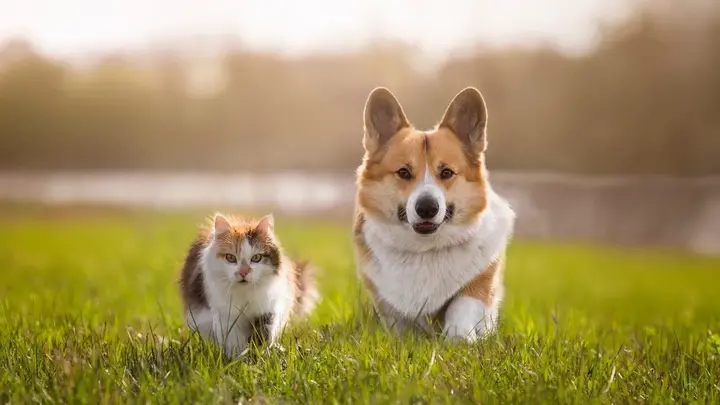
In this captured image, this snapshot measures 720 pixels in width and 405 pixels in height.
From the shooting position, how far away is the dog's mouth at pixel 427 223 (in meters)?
4.70

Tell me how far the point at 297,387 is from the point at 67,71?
22.9m

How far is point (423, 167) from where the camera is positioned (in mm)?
4824

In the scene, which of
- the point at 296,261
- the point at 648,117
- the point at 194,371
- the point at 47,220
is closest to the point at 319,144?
the point at 47,220

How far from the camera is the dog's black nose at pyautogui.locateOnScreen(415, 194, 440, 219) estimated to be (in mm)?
4613

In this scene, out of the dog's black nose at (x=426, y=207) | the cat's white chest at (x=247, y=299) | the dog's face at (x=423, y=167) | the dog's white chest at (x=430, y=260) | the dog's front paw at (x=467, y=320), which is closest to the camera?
the cat's white chest at (x=247, y=299)

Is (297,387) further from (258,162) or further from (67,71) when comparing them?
(67,71)

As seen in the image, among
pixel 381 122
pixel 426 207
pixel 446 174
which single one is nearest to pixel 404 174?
pixel 446 174

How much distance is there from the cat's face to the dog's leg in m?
1.12

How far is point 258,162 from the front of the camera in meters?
23.3

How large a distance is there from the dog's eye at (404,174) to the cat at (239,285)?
2.72 ft

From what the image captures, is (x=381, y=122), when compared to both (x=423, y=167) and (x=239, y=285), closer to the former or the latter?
(x=423, y=167)

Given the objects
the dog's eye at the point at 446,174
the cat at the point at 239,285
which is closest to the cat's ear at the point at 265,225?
the cat at the point at 239,285

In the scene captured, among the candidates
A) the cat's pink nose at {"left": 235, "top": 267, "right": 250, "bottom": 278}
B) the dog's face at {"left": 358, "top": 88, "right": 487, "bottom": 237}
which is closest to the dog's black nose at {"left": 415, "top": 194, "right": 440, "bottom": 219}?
the dog's face at {"left": 358, "top": 88, "right": 487, "bottom": 237}

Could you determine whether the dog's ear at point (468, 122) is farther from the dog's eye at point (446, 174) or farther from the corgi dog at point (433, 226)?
the dog's eye at point (446, 174)
